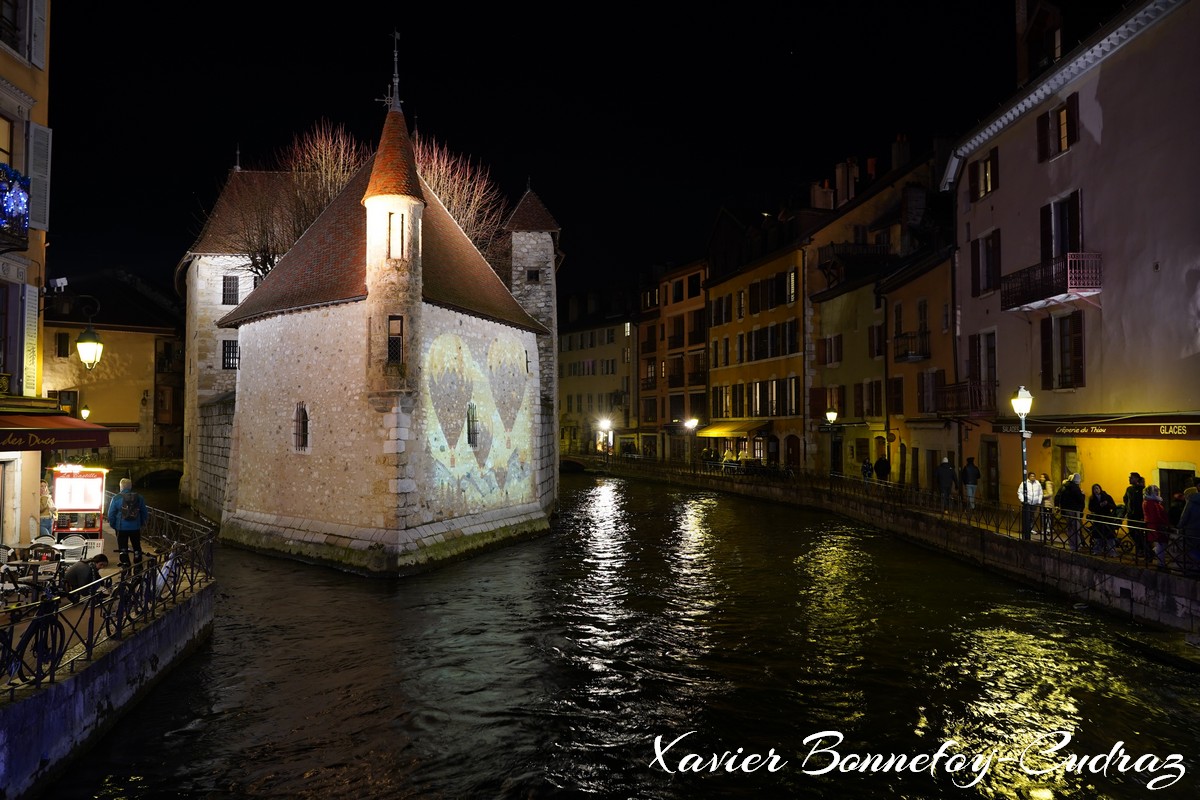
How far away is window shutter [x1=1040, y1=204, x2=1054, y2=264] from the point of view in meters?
21.7

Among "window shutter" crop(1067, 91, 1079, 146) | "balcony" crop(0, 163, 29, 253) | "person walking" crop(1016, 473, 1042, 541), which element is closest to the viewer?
"balcony" crop(0, 163, 29, 253)

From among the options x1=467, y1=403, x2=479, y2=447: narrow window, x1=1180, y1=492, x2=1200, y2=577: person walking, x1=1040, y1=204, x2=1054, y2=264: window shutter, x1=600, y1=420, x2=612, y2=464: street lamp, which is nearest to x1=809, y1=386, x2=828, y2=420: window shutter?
x1=1040, y1=204, x2=1054, y2=264: window shutter

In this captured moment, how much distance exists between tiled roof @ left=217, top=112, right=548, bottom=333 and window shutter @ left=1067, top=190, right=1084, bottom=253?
15.1m

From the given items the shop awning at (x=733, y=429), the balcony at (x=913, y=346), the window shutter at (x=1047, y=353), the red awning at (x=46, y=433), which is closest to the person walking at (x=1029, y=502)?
the window shutter at (x=1047, y=353)

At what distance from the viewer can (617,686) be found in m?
12.1

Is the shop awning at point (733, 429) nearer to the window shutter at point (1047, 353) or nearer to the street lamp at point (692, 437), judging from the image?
the street lamp at point (692, 437)

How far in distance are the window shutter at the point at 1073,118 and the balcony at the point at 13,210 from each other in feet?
72.2

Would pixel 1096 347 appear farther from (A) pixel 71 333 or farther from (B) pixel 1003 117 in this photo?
(A) pixel 71 333

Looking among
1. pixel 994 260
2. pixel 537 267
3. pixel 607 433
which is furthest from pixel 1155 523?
pixel 607 433

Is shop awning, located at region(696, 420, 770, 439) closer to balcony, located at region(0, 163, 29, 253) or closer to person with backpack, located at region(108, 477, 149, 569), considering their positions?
person with backpack, located at region(108, 477, 149, 569)

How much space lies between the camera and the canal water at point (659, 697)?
9008mm

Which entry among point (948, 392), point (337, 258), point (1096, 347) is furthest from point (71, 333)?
point (1096, 347)

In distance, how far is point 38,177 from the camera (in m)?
13.9

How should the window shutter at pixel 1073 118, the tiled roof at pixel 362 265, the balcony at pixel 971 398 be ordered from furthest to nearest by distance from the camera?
1. the balcony at pixel 971 398
2. the tiled roof at pixel 362 265
3. the window shutter at pixel 1073 118
